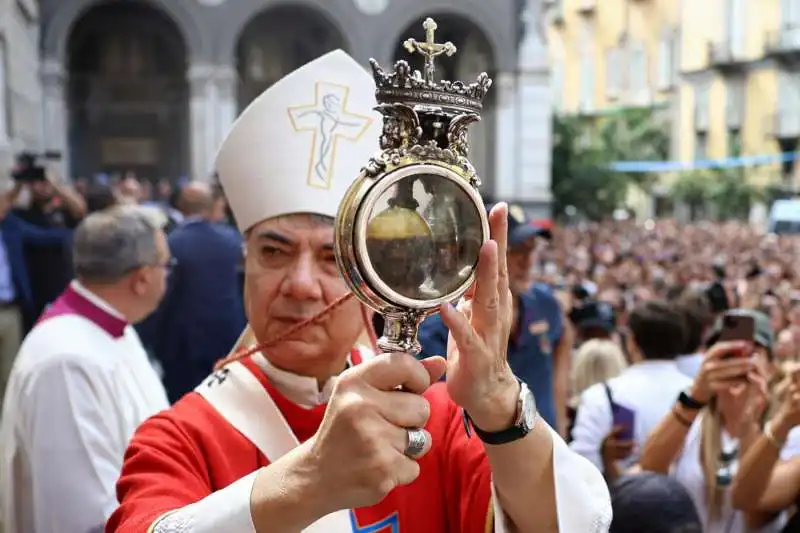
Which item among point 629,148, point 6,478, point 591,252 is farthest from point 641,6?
point 6,478

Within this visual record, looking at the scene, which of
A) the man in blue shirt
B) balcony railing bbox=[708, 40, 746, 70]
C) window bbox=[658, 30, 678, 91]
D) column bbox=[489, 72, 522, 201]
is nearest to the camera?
the man in blue shirt

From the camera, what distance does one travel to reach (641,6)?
157 ft

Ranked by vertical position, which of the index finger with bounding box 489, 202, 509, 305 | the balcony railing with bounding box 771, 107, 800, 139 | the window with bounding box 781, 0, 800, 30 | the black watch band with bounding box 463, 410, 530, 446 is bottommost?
the black watch band with bounding box 463, 410, 530, 446

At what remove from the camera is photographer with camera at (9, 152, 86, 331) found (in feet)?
24.7

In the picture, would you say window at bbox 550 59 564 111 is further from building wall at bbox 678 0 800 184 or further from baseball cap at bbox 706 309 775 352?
baseball cap at bbox 706 309 775 352

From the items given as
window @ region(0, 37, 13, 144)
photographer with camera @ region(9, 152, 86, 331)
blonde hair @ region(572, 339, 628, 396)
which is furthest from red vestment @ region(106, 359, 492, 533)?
window @ region(0, 37, 13, 144)

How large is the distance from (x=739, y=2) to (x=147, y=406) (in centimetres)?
4399

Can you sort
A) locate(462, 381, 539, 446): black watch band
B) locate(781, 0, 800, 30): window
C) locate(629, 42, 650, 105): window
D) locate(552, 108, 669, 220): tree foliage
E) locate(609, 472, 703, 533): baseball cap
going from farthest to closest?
locate(629, 42, 650, 105): window → locate(781, 0, 800, 30): window → locate(552, 108, 669, 220): tree foliage → locate(609, 472, 703, 533): baseball cap → locate(462, 381, 539, 446): black watch band

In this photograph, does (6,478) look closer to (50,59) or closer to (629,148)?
(50,59)

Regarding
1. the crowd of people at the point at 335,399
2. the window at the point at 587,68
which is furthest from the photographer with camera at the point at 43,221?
the window at the point at 587,68

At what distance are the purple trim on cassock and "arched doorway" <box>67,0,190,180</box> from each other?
731 inches

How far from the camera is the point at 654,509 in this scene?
2625mm

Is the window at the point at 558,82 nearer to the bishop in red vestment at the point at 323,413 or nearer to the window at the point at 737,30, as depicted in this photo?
the window at the point at 737,30

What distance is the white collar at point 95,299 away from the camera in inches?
141
